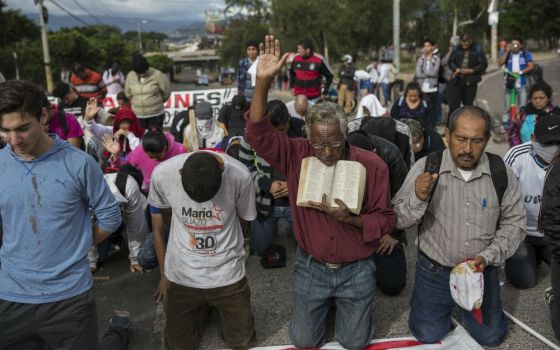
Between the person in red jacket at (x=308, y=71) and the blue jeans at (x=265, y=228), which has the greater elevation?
the person in red jacket at (x=308, y=71)

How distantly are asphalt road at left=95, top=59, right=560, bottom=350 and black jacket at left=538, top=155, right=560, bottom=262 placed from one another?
2.98 feet

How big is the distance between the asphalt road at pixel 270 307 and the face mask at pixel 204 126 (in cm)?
191

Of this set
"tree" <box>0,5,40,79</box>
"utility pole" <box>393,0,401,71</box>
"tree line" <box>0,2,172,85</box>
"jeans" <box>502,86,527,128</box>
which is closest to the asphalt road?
"jeans" <box>502,86,527,128</box>

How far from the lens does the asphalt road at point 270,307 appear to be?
3594mm

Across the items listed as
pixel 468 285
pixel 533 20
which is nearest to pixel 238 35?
pixel 533 20

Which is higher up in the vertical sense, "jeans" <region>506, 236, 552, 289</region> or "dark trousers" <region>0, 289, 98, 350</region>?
"dark trousers" <region>0, 289, 98, 350</region>

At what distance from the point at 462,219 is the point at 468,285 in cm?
42

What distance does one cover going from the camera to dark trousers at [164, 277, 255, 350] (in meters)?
3.31

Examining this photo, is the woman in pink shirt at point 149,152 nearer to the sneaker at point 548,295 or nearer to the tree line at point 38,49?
the sneaker at point 548,295

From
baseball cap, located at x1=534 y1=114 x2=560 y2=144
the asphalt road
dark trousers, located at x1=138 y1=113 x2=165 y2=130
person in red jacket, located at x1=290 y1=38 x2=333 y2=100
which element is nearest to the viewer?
the asphalt road

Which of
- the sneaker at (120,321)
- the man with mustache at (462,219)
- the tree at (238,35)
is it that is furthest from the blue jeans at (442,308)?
the tree at (238,35)

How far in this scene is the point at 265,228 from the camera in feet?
16.0

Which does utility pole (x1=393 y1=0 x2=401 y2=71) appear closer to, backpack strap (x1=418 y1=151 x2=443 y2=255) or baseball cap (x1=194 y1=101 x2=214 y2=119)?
baseball cap (x1=194 y1=101 x2=214 y2=119)

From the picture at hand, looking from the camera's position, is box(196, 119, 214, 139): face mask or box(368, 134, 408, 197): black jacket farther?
box(196, 119, 214, 139): face mask
